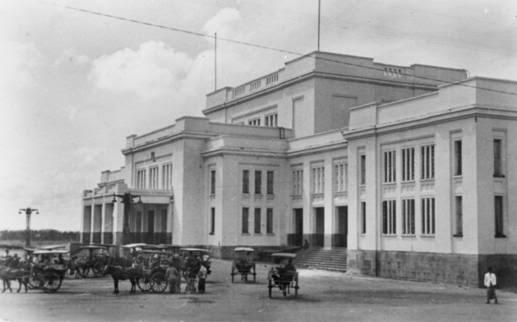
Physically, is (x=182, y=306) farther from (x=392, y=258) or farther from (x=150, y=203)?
(x=150, y=203)

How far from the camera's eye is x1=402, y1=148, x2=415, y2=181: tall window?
3705 cm

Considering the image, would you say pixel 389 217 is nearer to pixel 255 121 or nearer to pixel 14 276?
pixel 14 276

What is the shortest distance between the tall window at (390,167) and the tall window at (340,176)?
7.39 metres

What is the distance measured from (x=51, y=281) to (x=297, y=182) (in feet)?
87.4

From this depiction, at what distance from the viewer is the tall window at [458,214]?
111ft

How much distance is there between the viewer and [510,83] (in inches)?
1341

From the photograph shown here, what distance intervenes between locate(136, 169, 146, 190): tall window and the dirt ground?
2864cm

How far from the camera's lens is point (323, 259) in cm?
4475

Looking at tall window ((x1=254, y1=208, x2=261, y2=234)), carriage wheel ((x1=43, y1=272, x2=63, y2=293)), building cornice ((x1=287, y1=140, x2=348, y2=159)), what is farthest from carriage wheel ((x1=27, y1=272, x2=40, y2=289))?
tall window ((x1=254, y1=208, x2=261, y2=234))

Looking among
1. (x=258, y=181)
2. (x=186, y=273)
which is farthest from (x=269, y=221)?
(x=186, y=273)

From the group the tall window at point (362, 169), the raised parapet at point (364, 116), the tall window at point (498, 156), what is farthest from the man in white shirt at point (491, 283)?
the tall window at point (362, 169)

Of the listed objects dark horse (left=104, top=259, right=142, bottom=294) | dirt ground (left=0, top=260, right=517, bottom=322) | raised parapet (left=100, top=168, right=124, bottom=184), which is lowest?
dirt ground (left=0, top=260, right=517, bottom=322)

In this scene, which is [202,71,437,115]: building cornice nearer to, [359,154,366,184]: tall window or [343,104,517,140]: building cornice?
[359,154,366,184]: tall window

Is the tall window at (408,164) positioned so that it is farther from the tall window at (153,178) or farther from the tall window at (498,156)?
the tall window at (153,178)
